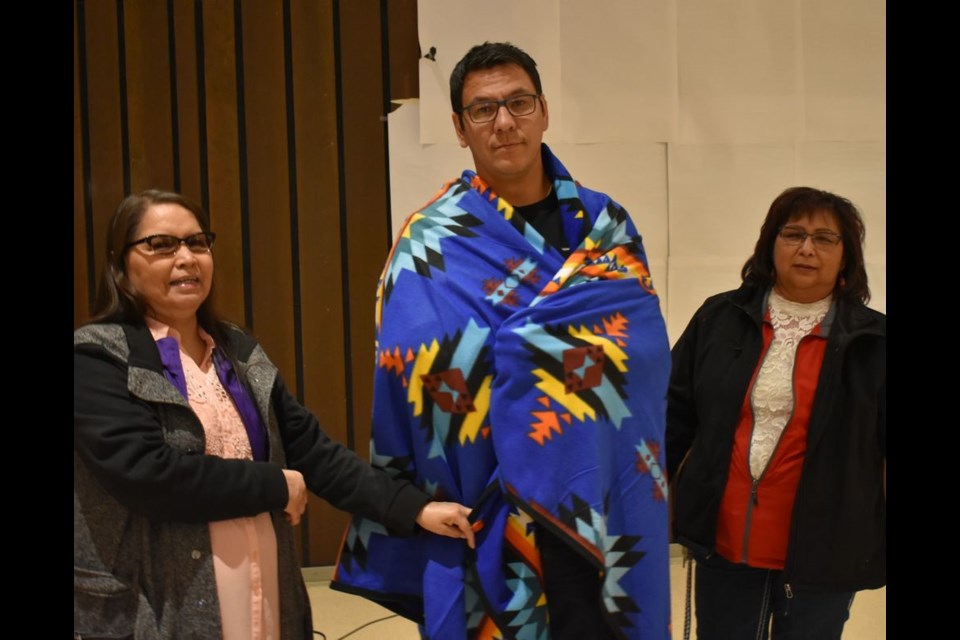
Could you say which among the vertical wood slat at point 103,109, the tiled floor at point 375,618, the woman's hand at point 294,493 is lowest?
the tiled floor at point 375,618

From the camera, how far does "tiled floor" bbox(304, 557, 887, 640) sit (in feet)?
10.00

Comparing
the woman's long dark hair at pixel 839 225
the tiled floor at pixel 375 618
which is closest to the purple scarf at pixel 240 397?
the woman's long dark hair at pixel 839 225

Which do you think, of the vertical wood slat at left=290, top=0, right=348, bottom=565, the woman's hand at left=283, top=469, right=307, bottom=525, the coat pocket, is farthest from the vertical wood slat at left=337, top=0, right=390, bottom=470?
the coat pocket

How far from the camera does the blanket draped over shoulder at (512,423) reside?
1.56m

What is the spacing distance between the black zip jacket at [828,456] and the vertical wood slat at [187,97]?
224cm

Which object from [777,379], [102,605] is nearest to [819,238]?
[777,379]

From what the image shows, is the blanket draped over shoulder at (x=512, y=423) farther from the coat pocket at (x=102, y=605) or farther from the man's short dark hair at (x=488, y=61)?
the coat pocket at (x=102, y=605)

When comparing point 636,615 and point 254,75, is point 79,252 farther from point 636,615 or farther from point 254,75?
point 636,615

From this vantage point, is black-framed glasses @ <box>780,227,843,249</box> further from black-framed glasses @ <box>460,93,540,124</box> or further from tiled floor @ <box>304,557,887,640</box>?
tiled floor @ <box>304,557,887,640</box>

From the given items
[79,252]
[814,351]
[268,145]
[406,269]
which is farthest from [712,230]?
[79,252]

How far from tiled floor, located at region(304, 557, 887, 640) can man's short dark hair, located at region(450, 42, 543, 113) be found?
2.04 metres

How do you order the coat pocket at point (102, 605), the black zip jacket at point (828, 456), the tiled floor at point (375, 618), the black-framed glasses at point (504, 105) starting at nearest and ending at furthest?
the coat pocket at point (102, 605), the black-framed glasses at point (504, 105), the black zip jacket at point (828, 456), the tiled floor at point (375, 618)

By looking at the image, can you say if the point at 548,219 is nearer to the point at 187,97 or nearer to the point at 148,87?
the point at 187,97

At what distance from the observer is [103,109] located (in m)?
3.25
